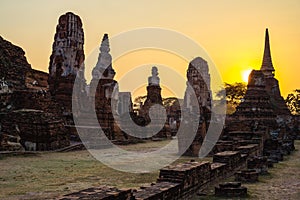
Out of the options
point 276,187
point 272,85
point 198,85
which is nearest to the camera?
point 276,187

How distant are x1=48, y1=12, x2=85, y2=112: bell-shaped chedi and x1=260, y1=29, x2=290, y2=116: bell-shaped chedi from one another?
15083 millimetres

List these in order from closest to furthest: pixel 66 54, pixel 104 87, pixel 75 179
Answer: pixel 75 179 → pixel 104 87 → pixel 66 54

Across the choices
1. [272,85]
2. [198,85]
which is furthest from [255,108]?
[272,85]

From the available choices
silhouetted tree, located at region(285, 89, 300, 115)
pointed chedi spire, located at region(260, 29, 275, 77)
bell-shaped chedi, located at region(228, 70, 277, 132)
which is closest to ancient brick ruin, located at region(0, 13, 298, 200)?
bell-shaped chedi, located at region(228, 70, 277, 132)

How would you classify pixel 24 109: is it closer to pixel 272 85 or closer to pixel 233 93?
pixel 272 85

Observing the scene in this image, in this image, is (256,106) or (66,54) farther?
(66,54)

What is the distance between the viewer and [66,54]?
72.2 ft

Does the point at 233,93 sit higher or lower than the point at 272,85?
higher

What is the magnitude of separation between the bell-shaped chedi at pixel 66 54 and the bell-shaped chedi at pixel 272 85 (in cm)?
1508

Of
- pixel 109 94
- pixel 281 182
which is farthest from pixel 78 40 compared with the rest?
pixel 281 182

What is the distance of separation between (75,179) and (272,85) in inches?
1003

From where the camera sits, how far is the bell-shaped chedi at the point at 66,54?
70.7 feet

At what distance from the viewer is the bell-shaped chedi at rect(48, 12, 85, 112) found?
21562mm

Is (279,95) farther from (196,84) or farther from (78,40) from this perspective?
(78,40)
